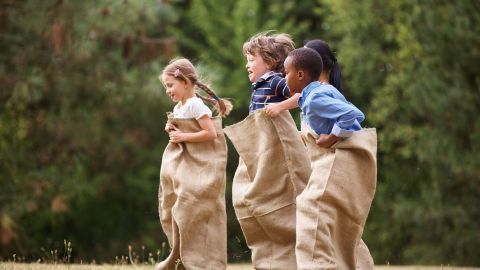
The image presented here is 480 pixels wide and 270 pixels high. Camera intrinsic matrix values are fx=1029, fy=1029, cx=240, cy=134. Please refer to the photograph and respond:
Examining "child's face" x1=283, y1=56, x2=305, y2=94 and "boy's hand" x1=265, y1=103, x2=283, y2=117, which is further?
"boy's hand" x1=265, y1=103, x2=283, y2=117

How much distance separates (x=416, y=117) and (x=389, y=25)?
243 centimetres

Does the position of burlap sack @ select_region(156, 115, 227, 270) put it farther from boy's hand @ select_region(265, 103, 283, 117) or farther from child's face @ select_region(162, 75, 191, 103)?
boy's hand @ select_region(265, 103, 283, 117)

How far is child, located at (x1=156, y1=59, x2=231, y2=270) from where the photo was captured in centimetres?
694

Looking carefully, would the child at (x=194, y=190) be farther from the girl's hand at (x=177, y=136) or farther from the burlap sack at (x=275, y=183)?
the burlap sack at (x=275, y=183)

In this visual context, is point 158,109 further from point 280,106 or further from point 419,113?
point 280,106

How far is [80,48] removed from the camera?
1759cm

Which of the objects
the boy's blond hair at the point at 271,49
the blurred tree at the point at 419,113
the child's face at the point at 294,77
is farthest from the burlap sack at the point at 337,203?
the blurred tree at the point at 419,113

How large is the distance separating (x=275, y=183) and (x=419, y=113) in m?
14.3

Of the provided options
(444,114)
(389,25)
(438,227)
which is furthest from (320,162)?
(389,25)

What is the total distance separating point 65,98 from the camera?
61.2ft

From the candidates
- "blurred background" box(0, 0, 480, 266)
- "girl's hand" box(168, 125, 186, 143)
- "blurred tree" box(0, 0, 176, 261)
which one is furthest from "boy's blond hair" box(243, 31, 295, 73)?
"blurred tree" box(0, 0, 176, 261)

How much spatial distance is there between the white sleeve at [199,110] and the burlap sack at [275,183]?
9.0 inches

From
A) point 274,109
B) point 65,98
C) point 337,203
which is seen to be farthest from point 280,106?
point 65,98

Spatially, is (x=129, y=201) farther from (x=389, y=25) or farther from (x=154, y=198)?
(x=389, y=25)
